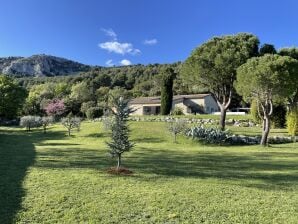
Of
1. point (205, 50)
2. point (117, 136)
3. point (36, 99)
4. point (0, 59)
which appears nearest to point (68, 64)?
point (0, 59)

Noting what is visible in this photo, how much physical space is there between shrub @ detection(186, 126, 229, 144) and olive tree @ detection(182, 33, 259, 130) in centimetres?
535

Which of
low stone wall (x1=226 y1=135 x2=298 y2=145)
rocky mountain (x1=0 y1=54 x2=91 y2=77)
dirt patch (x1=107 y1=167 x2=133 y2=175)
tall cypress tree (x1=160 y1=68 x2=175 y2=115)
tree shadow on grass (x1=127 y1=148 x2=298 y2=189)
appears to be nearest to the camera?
tree shadow on grass (x1=127 y1=148 x2=298 y2=189)

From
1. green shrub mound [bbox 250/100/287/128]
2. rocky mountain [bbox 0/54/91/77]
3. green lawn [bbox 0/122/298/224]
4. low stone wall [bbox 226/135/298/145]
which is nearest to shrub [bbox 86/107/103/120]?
green shrub mound [bbox 250/100/287/128]

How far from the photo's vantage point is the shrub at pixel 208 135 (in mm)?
26734

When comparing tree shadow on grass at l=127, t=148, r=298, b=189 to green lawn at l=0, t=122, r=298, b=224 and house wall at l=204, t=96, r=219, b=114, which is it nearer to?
green lawn at l=0, t=122, r=298, b=224

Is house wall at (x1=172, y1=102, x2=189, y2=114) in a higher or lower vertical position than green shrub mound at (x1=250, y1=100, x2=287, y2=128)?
higher

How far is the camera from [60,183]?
36.3 feet

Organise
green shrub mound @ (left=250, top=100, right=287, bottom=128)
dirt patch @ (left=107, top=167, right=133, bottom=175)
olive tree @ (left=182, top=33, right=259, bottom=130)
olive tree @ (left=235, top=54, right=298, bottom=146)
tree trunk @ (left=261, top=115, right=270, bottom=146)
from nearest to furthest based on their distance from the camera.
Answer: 1. dirt patch @ (left=107, top=167, right=133, bottom=175)
2. olive tree @ (left=235, top=54, right=298, bottom=146)
3. tree trunk @ (left=261, top=115, right=270, bottom=146)
4. olive tree @ (left=182, top=33, right=259, bottom=130)
5. green shrub mound @ (left=250, top=100, right=287, bottom=128)

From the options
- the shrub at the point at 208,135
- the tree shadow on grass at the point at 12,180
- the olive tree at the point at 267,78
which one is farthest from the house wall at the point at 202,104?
the tree shadow on grass at the point at 12,180

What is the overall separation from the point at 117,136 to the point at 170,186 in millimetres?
3638

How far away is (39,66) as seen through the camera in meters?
165

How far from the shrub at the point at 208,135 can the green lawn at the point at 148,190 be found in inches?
364

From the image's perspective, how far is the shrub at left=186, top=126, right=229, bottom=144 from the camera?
26734mm

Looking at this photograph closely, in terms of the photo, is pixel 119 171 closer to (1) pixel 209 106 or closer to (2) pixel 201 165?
(2) pixel 201 165
